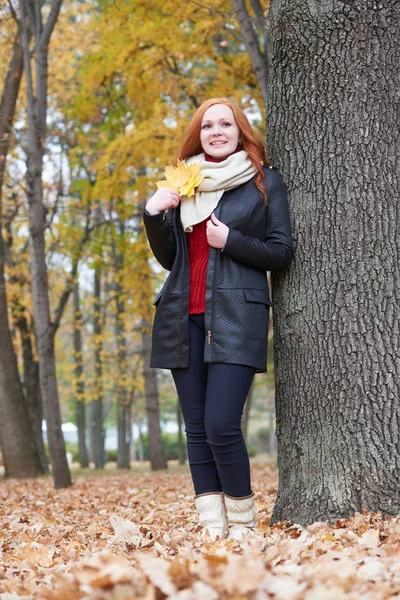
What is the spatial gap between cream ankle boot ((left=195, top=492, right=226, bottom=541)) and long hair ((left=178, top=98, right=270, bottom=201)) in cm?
158

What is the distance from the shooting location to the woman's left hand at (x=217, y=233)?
333cm

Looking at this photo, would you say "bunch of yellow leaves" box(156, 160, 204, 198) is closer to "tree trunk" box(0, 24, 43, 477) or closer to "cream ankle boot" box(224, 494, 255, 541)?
"cream ankle boot" box(224, 494, 255, 541)

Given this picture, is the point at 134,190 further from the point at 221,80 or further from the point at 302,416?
the point at 302,416

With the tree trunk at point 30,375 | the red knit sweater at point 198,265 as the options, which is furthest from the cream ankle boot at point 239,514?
the tree trunk at point 30,375

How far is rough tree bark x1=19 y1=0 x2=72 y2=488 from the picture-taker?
7988mm

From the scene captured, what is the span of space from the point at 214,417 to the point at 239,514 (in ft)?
1.77

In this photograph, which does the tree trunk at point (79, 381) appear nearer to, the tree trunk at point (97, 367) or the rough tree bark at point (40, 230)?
the tree trunk at point (97, 367)

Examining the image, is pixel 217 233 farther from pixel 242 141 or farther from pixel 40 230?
pixel 40 230

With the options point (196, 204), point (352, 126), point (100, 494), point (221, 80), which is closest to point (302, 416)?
point (196, 204)

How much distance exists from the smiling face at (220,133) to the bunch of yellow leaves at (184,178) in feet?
0.57

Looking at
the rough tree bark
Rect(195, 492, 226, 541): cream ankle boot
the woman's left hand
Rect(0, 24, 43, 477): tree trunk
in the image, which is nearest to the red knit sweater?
the woman's left hand

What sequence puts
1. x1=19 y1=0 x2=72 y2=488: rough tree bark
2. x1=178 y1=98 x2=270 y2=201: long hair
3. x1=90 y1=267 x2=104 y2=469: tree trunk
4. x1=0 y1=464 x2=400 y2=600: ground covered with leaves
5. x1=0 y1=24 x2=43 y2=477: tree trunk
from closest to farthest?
1. x1=0 y1=464 x2=400 y2=600: ground covered with leaves
2. x1=178 y1=98 x2=270 y2=201: long hair
3. x1=19 y1=0 x2=72 y2=488: rough tree bark
4. x1=0 y1=24 x2=43 y2=477: tree trunk
5. x1=90 y1=267 x2=104 y2=469: tree trunk

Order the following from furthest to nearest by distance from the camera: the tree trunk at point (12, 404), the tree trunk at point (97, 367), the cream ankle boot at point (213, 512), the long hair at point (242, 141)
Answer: the tree trunk at point (97, 367), the tree trunk at point (12, 404), the long hair at point (242, 141), the cream ankle boot at point (213, 512)

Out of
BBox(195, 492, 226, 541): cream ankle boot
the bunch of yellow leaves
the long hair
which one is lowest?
BBox(195, 492, 226, 541): cream ankle boot
